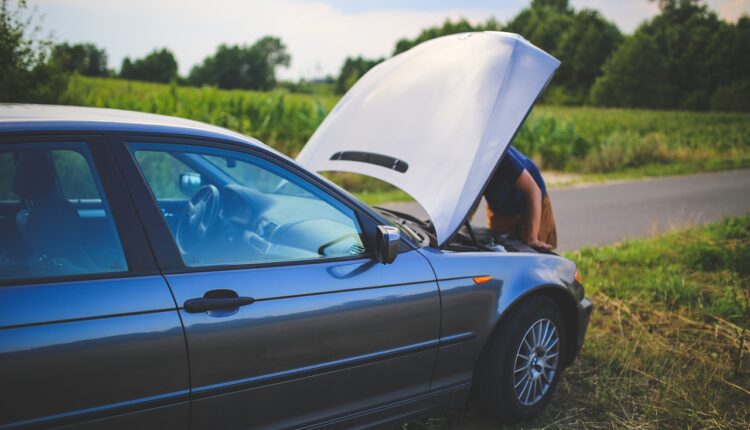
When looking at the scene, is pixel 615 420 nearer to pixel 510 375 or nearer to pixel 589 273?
pixel 510 375

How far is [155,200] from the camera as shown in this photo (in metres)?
2.24

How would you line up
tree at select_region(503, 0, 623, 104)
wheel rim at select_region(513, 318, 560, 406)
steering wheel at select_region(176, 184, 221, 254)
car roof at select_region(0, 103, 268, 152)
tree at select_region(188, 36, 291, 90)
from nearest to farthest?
car roof at select_region(0, 103, 268, 152)
steering wheel at select_region(176, 184, 221, 254)
wheel rim at select_region(513, 318, 560, 406)
tree at select_region(188, 36, 291, 90)
tree at select_region(503, 0, 623, 104)

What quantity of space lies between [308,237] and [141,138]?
0.86m

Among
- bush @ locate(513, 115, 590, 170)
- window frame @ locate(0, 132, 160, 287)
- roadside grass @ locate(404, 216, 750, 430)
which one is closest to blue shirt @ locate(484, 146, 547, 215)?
roadside grass @ locate(404, 216, 750, 430)

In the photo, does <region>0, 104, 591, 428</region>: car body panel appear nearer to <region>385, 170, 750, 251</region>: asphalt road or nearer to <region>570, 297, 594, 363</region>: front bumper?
<region>570, 297, 594, 363</region>: front bumper

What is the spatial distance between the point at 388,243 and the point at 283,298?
528mm

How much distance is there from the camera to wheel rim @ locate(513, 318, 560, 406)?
3236 millimetres

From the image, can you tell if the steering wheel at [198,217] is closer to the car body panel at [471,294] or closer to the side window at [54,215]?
the side window at [54,215]

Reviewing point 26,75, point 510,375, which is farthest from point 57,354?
point 26,75

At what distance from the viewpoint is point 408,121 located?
3850mm

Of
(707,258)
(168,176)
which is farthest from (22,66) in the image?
(707,258)

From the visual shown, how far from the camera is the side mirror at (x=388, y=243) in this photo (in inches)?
101

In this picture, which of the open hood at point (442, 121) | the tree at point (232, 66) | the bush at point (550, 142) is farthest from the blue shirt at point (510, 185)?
the tree at point (232, 66)

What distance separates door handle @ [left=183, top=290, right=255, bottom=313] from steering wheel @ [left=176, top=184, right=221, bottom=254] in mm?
239
